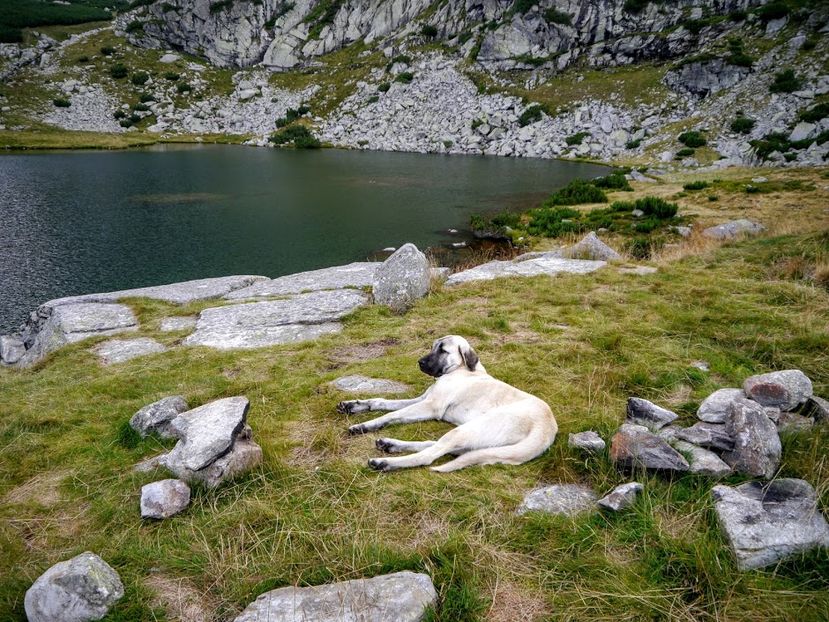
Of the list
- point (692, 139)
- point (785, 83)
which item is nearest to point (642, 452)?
point (692, 139)

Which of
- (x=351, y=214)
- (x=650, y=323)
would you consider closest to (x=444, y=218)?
(x=351, y=214)

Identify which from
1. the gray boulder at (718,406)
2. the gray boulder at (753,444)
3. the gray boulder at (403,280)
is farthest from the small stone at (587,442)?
the gray boulder at (403,280)

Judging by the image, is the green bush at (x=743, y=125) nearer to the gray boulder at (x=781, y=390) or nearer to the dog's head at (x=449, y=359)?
the gray boulder at (x=781, y=390)

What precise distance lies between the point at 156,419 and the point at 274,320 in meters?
5.69

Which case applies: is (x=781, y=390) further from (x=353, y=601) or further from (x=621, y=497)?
(x=353, y=601)

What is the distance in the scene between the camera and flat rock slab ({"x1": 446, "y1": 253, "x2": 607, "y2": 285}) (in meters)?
13.9

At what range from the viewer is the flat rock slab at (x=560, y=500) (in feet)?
13.5

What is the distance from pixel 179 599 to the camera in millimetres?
3332

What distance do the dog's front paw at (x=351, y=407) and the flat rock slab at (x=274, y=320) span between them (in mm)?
4099

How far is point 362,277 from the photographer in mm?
15047

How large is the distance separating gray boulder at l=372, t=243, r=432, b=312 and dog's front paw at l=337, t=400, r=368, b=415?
18.9ft

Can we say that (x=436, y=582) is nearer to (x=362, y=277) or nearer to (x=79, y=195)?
(x=362, y=277)

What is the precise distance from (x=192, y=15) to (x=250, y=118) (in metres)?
50.7

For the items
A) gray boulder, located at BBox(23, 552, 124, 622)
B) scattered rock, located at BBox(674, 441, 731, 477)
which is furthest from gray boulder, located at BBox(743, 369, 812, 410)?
gray boulder, located at BBox(23, 552, 124, 622)
